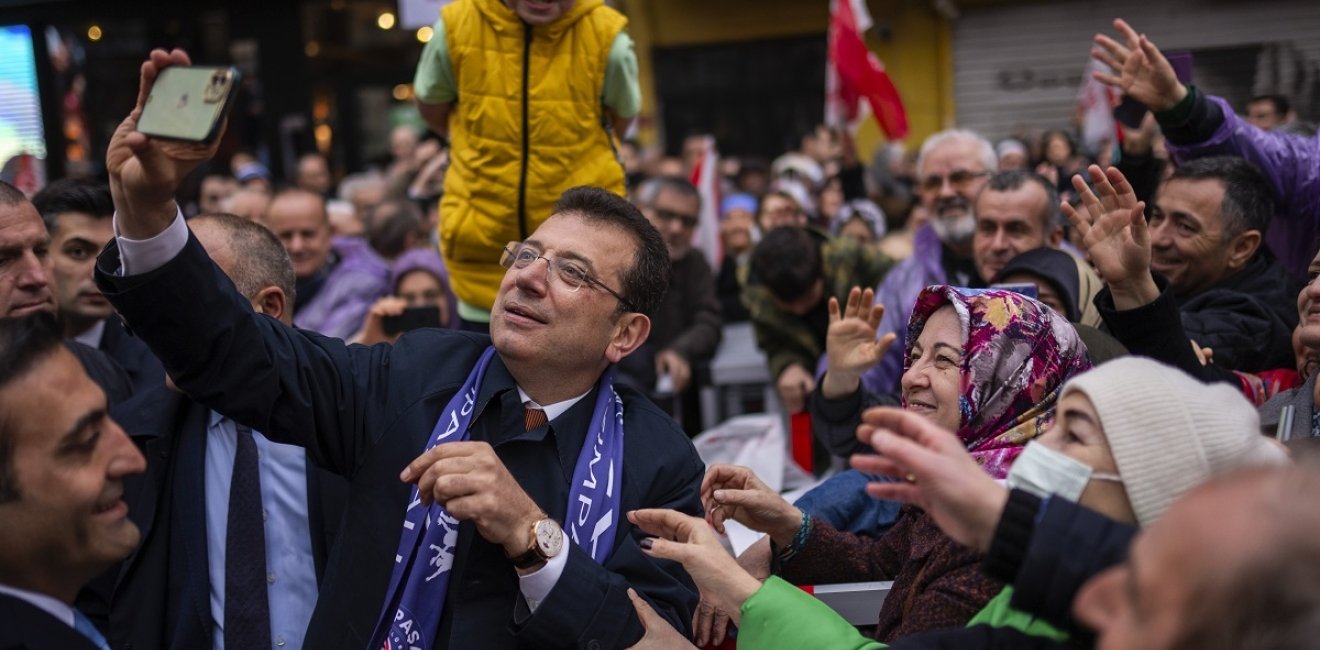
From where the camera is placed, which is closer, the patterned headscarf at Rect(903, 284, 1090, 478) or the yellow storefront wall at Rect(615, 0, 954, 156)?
the patterned headscarf at Rect(903, 284, 1090, 478)

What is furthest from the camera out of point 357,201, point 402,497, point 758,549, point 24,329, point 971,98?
point 971,98

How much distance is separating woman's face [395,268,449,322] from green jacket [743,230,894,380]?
158cm

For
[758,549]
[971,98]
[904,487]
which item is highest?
[904,487]

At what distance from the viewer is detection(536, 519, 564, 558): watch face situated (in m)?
2.60

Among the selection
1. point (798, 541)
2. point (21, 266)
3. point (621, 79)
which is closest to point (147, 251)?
point (21, 266)

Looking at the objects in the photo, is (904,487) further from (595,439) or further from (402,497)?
(402,497)

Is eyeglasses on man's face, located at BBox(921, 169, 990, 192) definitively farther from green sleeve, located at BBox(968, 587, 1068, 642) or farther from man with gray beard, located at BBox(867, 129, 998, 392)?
green sleeve, located at BBox(968, 587, 1068, 642)

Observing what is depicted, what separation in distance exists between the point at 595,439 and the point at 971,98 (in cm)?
1731

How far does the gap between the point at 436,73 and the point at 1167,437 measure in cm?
339

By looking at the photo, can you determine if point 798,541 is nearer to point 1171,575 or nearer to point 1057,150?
point 1171,575

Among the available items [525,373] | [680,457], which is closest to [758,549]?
[680,457]

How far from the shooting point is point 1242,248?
4.60m

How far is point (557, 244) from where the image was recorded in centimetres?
317

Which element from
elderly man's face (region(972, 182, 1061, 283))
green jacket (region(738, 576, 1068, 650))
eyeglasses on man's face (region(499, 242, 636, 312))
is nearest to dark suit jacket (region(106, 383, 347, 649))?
eyeglasses on man's face (region(499, 242, 636, 312))
